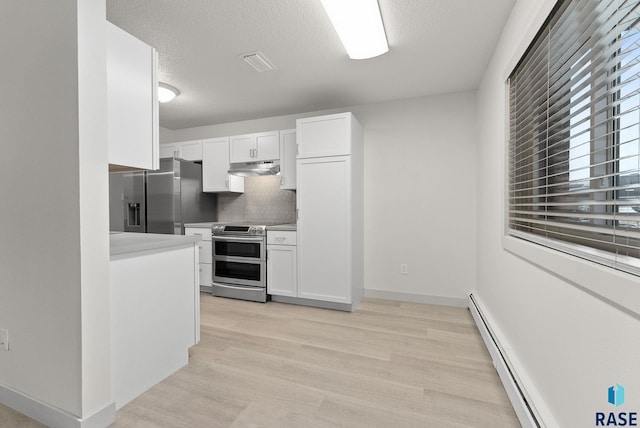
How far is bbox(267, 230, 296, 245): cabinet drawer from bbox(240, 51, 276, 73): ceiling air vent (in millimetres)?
1761

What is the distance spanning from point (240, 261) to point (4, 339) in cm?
218

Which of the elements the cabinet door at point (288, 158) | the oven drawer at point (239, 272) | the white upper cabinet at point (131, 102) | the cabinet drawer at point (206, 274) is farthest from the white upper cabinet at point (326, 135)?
the cabinet drawer at point (206, 274)

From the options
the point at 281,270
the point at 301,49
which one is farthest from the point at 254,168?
the point at 301,49

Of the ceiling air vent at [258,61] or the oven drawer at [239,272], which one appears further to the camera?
the oven drawer at [239,272]

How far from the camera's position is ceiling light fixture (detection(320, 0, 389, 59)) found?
1.86 m

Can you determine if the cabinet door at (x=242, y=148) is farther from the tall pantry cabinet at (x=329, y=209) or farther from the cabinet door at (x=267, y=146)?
the tall pantry cabinet at (x=329, y=209)

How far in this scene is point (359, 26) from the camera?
6.84ft

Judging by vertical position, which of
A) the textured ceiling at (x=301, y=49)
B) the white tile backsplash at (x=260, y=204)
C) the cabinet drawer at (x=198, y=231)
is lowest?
the cabinet drawer at (x=198, y=231)

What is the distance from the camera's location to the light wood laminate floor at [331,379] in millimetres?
1543

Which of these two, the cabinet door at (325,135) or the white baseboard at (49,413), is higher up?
the cabinet door at (325,135)

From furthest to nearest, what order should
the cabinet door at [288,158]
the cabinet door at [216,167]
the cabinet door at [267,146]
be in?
the cabinet door at [216,167], the cabinet door at [267,146], the cabinet door at [288,158]

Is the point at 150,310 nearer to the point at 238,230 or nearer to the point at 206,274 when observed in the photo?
the point at 238,230

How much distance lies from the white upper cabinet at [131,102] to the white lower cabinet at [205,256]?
227cm

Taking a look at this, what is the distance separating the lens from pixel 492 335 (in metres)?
2.15
